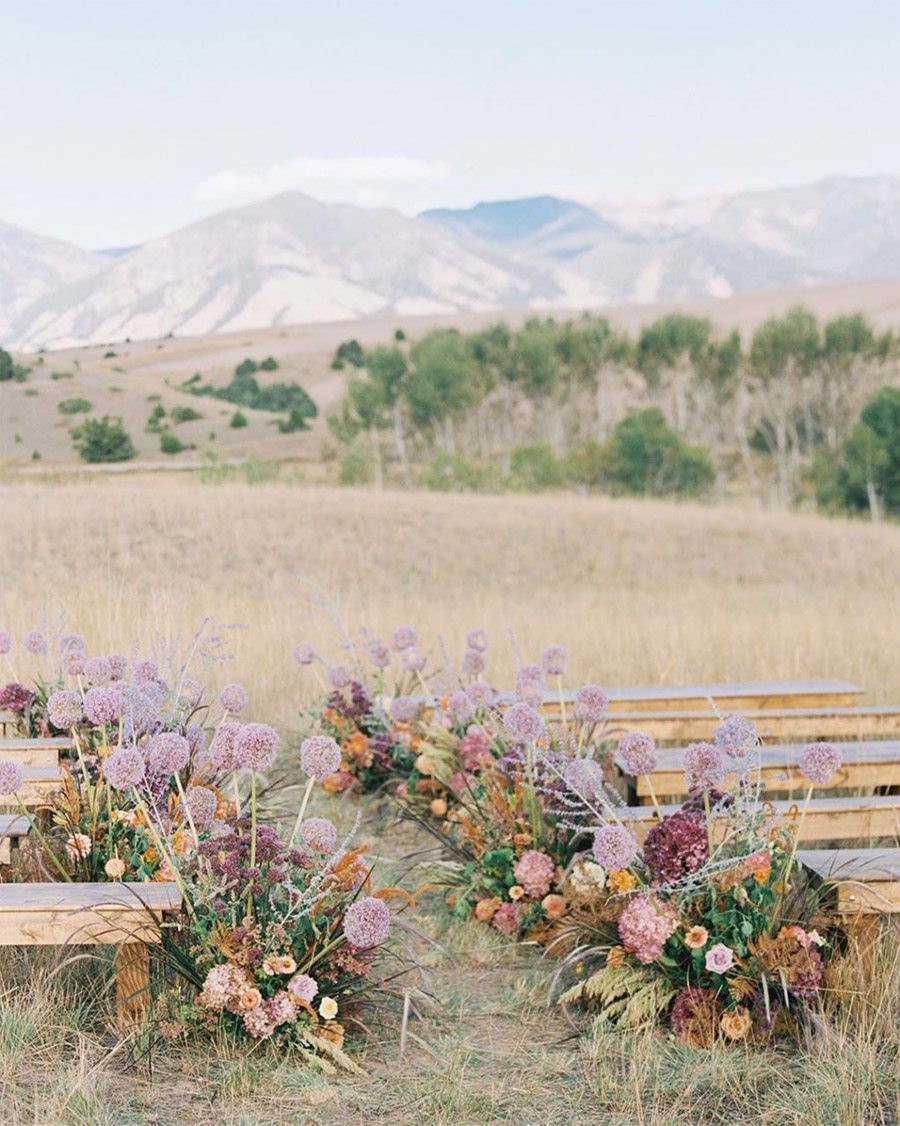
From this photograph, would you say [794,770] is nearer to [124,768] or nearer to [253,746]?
[253,746]

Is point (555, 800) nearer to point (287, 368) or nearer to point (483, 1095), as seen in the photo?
point (483, 1095)

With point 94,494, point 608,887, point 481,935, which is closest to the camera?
point 608,887

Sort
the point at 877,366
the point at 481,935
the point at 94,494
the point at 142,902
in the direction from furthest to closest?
the point at 877,366 → the point at 94,494 → the point at 481,935 → the point at 142,902

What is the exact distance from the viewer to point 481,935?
360 cm

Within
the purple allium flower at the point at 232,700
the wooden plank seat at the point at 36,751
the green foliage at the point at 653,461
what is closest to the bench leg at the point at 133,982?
the purple allium flower at the point at 232,700

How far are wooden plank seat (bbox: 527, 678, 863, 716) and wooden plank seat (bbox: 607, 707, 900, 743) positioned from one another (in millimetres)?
95

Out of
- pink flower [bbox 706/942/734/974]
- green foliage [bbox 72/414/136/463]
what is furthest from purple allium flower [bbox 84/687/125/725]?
green foliage [bbox 72/414/136/463]

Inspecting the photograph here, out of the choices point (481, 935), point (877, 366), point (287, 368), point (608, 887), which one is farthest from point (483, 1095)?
point (287, 368)

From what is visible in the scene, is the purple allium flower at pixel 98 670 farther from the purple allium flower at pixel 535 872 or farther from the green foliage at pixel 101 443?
the green foliage at pixel 101 443

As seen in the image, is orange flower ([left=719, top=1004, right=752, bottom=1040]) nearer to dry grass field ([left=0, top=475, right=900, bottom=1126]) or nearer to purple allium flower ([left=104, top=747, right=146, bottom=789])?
dry grass field ([left=0, top=475, right=900, bottom=1126])

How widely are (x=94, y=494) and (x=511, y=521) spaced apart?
6.41 m

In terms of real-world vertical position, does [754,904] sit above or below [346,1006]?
above

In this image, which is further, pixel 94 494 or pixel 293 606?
pixel 94 494

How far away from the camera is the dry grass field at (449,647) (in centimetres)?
257
